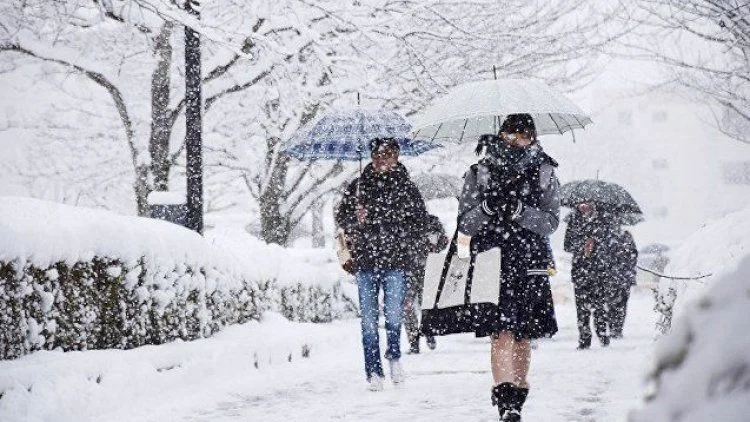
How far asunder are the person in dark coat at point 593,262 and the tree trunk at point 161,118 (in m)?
6.02

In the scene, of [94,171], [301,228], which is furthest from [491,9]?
[301,228]

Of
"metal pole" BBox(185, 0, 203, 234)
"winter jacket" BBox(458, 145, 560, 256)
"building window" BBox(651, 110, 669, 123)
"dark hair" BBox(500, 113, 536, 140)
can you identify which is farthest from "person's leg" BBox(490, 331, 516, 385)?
"building window" BBox(651, 110, 669, 123)

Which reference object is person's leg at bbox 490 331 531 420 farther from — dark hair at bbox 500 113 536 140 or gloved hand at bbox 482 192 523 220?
dark hair at bbox 500 113 536 140

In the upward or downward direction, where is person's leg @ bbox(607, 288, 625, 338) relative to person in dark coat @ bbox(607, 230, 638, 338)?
downward

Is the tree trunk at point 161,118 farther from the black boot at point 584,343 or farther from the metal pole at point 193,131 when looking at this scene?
the black boot at point 584,343

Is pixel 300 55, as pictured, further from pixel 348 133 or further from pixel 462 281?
pixel 462 281

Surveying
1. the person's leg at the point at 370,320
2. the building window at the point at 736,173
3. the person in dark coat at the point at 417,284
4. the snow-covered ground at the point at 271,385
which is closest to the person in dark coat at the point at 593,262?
the snow-covered ground at the point at 271,385

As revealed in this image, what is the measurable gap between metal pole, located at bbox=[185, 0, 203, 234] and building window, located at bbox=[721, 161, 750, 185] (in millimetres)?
60190

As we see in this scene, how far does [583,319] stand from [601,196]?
1771 mm

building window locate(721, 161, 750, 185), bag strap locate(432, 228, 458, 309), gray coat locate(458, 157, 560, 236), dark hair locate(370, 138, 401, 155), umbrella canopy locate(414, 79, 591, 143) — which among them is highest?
building window locate(721, 161, 750, 185)

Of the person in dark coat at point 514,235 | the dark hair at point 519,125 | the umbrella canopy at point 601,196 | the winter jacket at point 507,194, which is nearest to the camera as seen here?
the person in dark coat at point 514,235

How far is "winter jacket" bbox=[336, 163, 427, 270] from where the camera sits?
20.5ft

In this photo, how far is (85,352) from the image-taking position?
5293mm

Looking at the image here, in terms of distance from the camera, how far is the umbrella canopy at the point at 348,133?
7527mm
